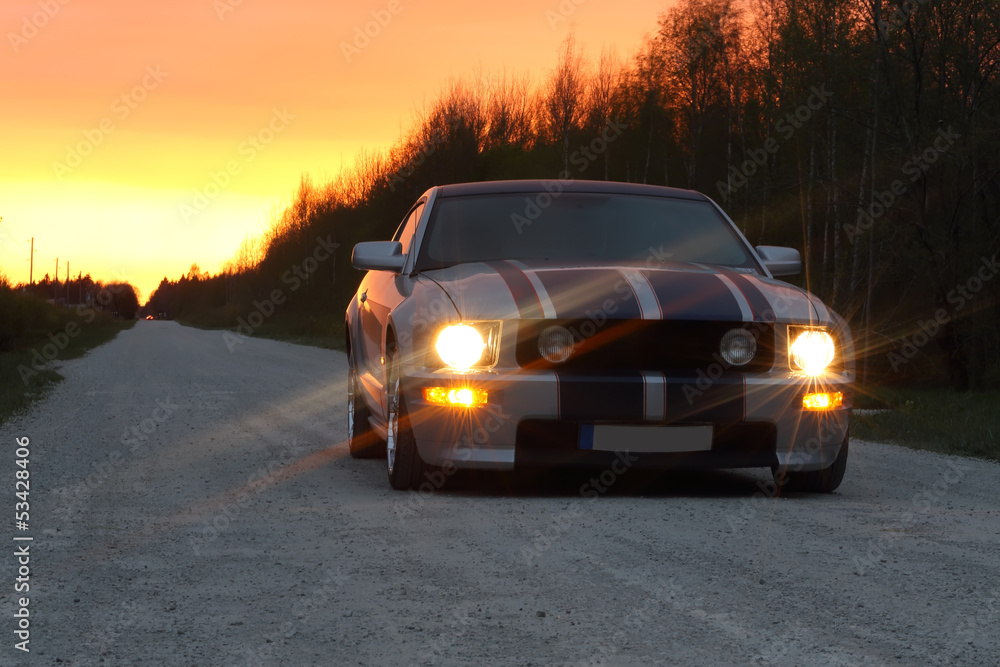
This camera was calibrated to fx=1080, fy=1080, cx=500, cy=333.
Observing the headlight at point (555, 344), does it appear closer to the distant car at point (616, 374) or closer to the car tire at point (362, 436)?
the distant car at point (616, 374)

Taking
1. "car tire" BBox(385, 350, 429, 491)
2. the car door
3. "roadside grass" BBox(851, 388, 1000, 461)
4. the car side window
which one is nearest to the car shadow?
"car tire" BBox(385, 350, 429, 491)

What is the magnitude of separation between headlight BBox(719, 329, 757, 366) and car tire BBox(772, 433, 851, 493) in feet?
2.39

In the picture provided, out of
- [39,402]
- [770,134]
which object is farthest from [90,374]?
[770,134]

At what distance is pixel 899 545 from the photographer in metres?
4.30

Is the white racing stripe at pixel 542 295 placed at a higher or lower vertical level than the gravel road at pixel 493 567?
higher

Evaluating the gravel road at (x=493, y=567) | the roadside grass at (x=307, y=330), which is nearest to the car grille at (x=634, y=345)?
the gravel road at (x=493, y=567)

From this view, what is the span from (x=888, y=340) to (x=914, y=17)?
241 inches

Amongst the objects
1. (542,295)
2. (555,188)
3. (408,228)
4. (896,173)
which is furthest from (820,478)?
(896,173)

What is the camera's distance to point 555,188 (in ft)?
21.6

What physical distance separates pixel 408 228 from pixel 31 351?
78.8 feet

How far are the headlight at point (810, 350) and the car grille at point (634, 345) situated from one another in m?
0.36

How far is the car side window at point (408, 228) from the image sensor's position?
6.99 m

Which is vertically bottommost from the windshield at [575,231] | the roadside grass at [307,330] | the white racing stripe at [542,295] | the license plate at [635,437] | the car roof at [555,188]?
the roadside grass at [307,330]

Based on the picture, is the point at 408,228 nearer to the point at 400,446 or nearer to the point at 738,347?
the point at 400,446
